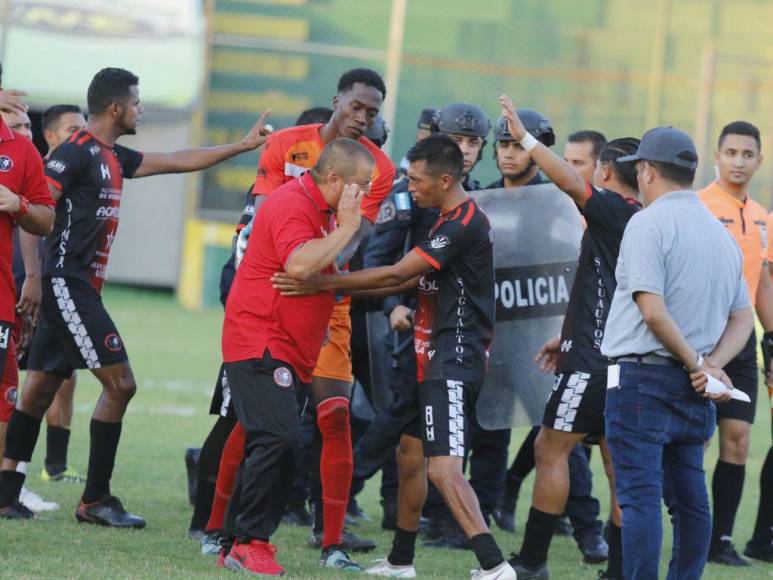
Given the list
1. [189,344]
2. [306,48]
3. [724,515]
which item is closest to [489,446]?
[724,515]

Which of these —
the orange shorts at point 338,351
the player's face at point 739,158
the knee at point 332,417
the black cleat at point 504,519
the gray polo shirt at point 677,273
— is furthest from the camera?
the black cleat at point 504,519

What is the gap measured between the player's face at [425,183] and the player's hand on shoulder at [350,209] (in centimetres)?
42

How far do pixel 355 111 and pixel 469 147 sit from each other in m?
0.78

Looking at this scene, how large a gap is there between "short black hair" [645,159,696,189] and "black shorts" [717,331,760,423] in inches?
93.9

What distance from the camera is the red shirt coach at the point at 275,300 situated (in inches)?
245

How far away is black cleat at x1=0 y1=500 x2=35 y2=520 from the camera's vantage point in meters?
7.27

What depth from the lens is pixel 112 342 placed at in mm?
7418

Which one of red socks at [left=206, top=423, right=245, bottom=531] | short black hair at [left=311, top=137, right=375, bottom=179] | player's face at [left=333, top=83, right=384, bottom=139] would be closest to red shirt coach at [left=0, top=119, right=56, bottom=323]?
red socks at [left=206, top=423, right=245, bottom=531]

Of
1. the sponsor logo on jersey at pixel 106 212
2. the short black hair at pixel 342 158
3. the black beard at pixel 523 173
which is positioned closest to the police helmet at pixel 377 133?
the black beard at pixel 523 173

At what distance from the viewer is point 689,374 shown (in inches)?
222

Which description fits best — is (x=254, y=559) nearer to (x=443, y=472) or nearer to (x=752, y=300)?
(x=443, y=472)

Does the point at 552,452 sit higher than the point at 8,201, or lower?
lower

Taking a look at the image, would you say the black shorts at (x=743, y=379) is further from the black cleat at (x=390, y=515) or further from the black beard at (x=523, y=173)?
the black cleat at (x=390, y=515)

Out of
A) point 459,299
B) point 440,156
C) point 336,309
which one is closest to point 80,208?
point 336,309
